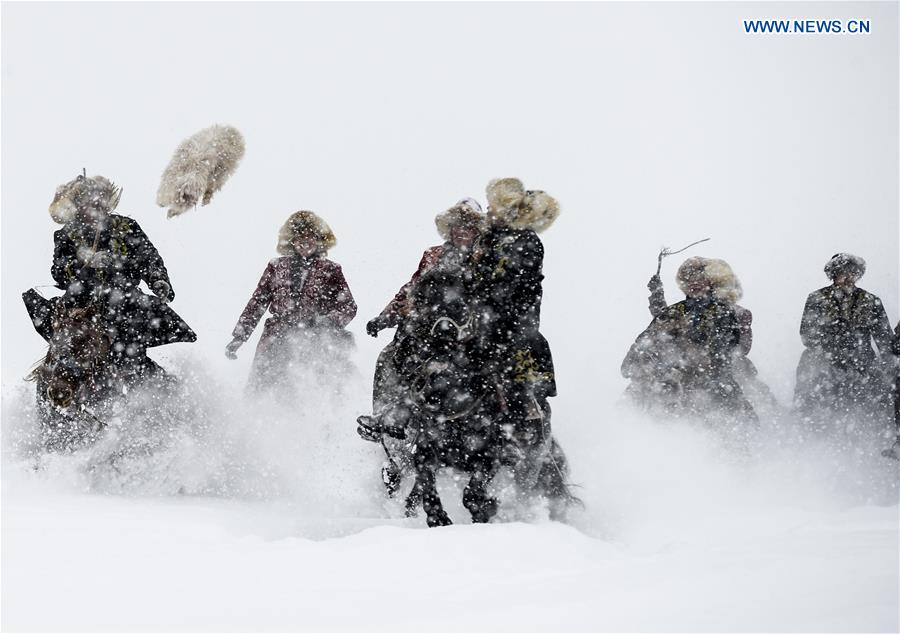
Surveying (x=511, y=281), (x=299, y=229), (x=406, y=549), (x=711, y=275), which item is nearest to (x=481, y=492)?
(x=406, y=549)

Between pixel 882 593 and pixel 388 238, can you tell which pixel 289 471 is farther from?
pixel 388 238

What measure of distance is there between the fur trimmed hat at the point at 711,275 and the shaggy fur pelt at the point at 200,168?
3.85 m

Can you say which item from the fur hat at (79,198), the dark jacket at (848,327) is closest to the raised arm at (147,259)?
the fur hat at (79,198)

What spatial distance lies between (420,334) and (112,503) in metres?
2.41

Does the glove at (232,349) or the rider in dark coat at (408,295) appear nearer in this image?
the rider in dark coat at (408,295)

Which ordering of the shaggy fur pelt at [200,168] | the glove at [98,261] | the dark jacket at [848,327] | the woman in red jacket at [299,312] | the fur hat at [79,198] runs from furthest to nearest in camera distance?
the dark jacket at [848,327] < the woman in red jacket at [299,312] < the shaggy fur pelt at [200,168] < the fur hat at [79,198] < the glove at [98,261]

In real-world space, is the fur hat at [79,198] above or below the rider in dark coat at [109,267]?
above

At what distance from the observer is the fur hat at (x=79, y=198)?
19.6ft

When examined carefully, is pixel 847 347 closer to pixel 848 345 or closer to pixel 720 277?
pixel 848 345

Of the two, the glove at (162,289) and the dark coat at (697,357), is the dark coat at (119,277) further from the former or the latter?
the dark coat at (697,357)

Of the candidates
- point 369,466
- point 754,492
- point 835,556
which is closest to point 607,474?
Answer: point 754,492

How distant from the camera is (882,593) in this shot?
10.3 ft

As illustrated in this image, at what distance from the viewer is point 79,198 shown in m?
6.00

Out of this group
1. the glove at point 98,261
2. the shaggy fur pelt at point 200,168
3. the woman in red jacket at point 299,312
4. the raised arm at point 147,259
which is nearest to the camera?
the glove at point 98,261
